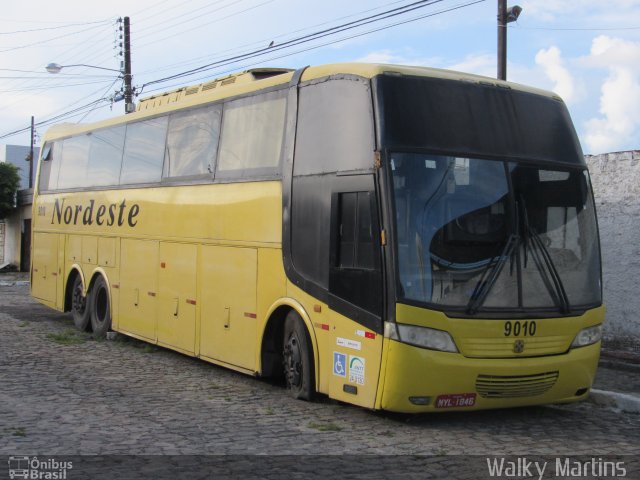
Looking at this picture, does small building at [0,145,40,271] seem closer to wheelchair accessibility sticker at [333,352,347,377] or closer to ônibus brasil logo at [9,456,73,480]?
wheelchair accessibility sticker at [333,352,347,377]

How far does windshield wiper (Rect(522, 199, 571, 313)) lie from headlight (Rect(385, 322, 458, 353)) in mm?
1232

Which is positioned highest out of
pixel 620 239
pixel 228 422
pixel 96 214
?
pixel 96 214

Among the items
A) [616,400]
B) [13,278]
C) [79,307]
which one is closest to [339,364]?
[616,400]

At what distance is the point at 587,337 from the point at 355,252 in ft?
8.22

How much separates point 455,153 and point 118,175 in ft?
24.4

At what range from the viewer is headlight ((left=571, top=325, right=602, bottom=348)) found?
8.24 m

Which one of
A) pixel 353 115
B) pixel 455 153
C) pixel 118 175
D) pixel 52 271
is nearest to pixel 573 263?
pixel 455 153

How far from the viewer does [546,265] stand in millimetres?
8031

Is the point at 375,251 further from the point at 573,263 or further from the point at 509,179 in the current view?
the point at 573,263

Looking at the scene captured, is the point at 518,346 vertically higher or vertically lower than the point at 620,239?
lower

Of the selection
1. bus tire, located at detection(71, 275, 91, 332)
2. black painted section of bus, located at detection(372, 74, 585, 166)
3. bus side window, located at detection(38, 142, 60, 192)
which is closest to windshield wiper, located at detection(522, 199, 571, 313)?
black painted section of bus, located at detection(372, 74, 585, 166)

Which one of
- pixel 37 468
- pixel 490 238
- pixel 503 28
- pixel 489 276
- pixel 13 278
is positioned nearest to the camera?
pixel 37 468

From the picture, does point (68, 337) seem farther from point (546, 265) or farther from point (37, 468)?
point (546, 265)

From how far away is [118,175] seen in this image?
13766 mm
